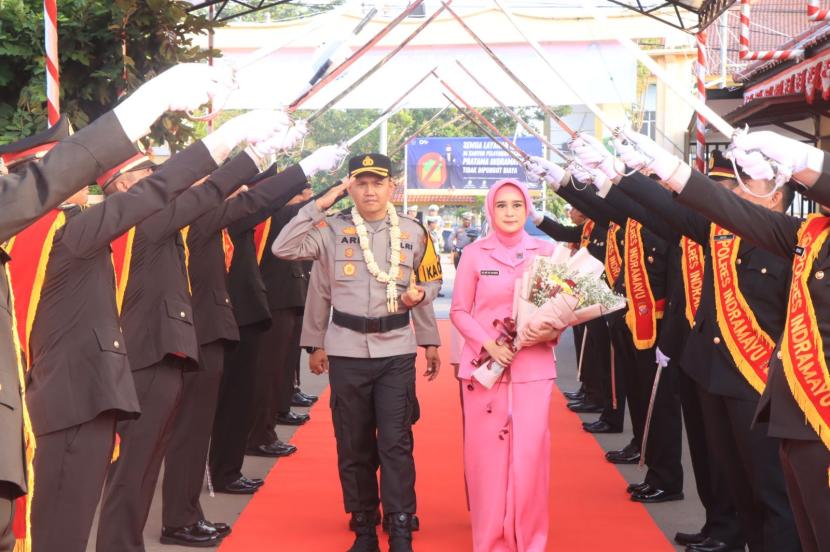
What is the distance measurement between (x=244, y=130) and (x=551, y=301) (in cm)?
210

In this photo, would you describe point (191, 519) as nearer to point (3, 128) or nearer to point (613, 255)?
point (3, 128)

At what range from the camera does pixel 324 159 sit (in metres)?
6.29

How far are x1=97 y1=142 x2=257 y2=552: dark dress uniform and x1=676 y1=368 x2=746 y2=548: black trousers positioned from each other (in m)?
2.35

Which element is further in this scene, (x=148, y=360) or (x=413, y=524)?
(x=413, y=524)

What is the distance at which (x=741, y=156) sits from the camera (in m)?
3.32

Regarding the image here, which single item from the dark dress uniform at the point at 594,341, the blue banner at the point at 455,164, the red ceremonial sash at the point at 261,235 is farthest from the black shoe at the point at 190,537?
the blue banner at the point at 455,164

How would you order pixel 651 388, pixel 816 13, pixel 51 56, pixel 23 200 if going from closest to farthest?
pixel 23 200 → pixel 51 56 → pixel 816 13 → pixel 651 388

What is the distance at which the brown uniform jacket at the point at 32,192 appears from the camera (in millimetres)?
2562

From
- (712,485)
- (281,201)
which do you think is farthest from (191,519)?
(712,485)

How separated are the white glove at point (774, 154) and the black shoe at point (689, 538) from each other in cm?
277

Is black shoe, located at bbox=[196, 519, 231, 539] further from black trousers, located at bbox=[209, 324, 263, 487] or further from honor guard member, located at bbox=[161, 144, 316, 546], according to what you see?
black trousers, located at bbox=[209, 324, 263, 487]

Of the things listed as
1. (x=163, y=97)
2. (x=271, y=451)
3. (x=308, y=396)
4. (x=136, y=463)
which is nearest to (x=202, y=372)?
(x=136, y=463)

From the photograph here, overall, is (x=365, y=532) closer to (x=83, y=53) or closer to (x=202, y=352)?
(x=202, y=352)

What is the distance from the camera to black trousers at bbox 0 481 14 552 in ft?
9.08
